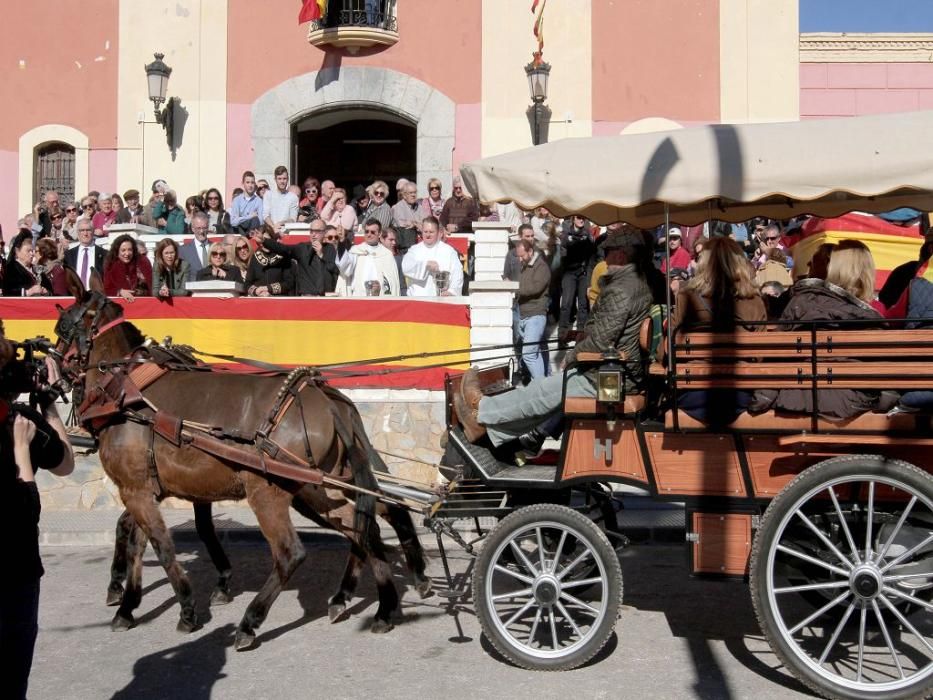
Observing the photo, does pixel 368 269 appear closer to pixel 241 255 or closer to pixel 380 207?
pixel 241 255

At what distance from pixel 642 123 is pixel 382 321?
9341 mm

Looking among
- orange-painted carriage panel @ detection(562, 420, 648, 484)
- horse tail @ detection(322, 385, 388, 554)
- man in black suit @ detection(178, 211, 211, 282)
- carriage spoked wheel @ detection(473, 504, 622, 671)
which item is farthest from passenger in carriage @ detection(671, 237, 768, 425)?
man in black suit @ detection(178, 211, 211, 282)

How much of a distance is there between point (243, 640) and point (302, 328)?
5770mm

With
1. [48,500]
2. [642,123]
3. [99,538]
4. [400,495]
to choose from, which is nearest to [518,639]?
[400,495]

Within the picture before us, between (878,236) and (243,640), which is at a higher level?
(878,236)

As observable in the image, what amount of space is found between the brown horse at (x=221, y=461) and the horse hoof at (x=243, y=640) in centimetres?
6

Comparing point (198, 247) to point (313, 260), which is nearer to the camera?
point (313, 260)

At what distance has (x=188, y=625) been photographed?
685 cm

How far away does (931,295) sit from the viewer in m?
6.26

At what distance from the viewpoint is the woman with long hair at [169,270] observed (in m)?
12.7

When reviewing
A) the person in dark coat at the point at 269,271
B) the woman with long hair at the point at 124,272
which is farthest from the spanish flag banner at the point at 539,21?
the woman with long hair at the point at 124,272

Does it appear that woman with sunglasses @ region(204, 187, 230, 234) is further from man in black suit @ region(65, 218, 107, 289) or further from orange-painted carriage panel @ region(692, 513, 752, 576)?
orange-painted carriage panel @ region(692, 513, 752, 576)

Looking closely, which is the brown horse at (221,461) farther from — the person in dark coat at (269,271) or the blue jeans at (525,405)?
the person in dark coat at (269,271)

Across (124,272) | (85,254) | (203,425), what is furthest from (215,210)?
(203,425)
